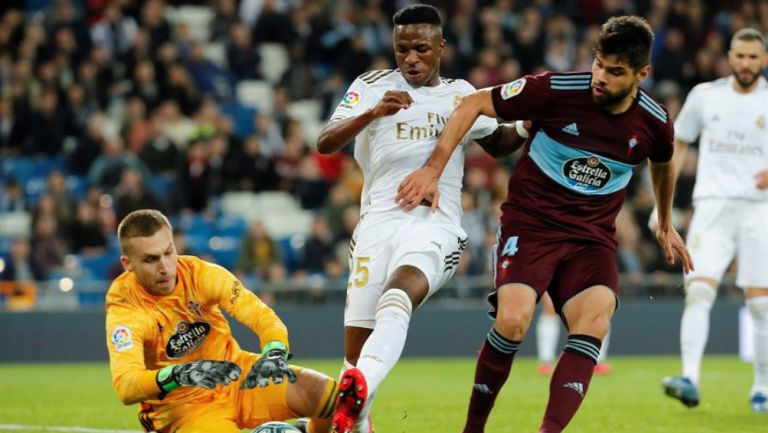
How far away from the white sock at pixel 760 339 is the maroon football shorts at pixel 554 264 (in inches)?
121

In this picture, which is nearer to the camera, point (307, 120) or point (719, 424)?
point (719, 424)

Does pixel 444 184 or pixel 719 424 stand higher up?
pixel 444 184

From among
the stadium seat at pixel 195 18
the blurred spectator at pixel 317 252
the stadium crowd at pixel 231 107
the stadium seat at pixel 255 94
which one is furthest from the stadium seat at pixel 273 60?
the blurred spectator at pixel 317 252

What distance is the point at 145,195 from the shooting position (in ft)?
51.8

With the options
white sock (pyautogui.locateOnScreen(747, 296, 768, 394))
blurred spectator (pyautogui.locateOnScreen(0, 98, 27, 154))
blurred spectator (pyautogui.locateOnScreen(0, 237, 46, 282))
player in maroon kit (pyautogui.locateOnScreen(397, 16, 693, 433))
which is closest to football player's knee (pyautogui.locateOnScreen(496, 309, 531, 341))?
player in maroon kit (pyautogui.locateOnScreen(397, 16, 693, 433))

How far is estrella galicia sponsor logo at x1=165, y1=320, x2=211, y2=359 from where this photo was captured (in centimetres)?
661

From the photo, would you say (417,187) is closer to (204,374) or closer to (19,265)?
(204,374)

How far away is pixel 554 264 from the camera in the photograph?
21.9ft

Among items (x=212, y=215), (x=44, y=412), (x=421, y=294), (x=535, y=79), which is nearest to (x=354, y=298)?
(x=421, y=294)

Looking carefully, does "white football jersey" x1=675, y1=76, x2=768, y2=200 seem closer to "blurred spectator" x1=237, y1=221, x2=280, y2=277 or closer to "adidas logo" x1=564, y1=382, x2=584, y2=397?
"adidas logo" x1=564, y1=382, x2=584, y2=397

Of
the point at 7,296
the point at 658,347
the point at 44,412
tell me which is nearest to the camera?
the point at 44,412

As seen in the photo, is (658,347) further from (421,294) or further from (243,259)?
(421,294)

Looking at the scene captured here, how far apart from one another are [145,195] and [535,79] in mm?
9775

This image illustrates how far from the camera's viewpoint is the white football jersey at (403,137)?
7.27 metres
